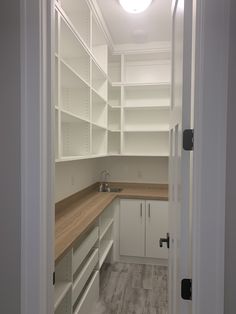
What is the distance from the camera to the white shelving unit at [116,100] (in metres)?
2.52

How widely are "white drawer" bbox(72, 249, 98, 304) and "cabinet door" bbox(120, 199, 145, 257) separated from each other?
3.33 feet

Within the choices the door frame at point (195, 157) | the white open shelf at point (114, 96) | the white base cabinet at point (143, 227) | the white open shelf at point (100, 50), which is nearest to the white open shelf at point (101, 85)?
the white open shelf at point (100, 50)

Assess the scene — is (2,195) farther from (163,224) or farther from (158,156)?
(158,156)

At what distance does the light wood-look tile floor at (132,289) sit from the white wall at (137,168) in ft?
4.26

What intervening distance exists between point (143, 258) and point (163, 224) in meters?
0.57

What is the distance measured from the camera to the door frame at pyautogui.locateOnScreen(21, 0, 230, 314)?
0.74 meters

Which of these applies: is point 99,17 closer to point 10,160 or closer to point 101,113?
point 101,113

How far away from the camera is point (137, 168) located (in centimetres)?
393

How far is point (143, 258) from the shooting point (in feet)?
10.8

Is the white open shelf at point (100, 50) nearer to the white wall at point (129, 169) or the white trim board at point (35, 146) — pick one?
the white wall at point (129, 169)

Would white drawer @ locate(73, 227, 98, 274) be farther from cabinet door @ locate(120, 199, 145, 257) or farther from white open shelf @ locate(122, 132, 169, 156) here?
white open shelf @ locate(122, 132, 169, 156)

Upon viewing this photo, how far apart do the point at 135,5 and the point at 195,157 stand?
2.06 metres

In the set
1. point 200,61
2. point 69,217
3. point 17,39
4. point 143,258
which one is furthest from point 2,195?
point 143,258

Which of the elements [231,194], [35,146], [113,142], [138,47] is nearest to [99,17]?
[138,47]
